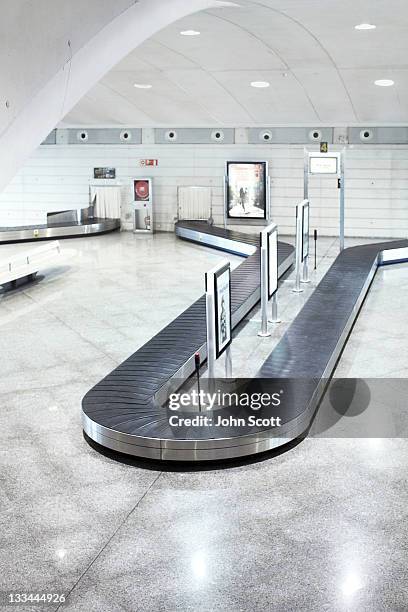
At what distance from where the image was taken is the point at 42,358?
10.6 meters

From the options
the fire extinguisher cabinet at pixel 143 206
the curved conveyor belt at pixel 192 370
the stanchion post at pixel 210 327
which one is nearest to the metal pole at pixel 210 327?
the stanchion post at pixel 210 327

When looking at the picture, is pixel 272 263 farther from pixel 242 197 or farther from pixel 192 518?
pixel 242 197

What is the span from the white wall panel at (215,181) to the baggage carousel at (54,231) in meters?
1.30

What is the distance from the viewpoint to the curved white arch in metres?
7.17

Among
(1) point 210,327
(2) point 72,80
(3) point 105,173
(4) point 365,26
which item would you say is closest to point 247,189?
(3) point 105,173

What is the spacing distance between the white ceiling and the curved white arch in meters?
3.46

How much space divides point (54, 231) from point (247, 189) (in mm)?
5460

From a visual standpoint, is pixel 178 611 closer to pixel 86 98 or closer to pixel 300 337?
pixel 300 337

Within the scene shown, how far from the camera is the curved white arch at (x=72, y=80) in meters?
7.17

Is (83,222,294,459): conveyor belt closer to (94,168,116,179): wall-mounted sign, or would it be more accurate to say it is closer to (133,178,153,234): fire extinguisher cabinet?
(133,178,153,234): fire extinguisher cabinet

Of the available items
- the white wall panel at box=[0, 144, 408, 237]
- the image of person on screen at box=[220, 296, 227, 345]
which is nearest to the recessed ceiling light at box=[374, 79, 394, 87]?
the white wall panel at box=[0, 144, 408, 237]

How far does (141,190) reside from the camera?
904 inches

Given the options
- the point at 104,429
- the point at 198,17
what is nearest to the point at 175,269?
the point at 198,17

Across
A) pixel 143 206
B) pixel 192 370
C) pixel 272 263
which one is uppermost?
pixel 143 206
